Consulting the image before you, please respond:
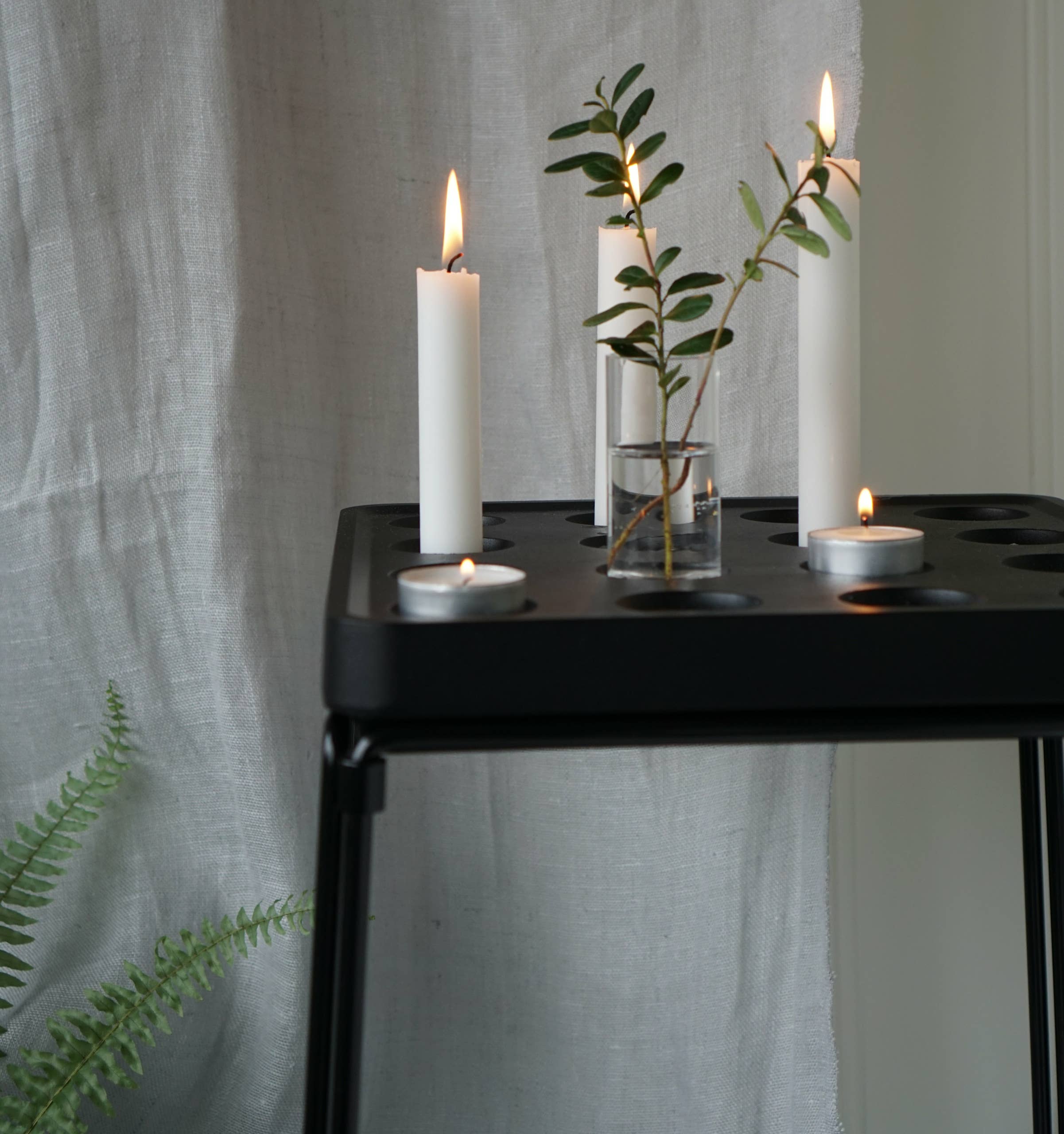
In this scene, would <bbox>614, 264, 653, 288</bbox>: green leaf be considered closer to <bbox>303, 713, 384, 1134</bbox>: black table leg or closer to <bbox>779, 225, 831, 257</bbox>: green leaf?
<bbox>779, 225, 831, 257</bbox>: green leaf

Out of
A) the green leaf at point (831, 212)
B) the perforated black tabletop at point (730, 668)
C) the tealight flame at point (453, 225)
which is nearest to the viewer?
the perforated black tabletop at point (730, 668)

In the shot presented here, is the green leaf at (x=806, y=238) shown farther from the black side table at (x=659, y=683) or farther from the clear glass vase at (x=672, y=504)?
the black side table at (x=659, y=683)

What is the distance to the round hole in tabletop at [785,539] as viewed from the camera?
753mm

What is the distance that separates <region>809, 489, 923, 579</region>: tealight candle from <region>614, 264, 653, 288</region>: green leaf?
0.51 feet

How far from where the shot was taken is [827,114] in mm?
708

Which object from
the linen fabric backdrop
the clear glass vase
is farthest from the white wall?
the clear glass vase

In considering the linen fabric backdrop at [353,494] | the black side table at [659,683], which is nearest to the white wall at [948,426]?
the linen fabric backdrop at [353,494]

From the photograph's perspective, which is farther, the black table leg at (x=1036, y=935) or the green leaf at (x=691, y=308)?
the black table leg at (x=1036, y=935)

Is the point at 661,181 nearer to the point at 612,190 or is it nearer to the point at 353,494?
the point at 612,190

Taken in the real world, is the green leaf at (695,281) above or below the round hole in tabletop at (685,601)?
above

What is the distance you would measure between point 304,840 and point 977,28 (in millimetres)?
890

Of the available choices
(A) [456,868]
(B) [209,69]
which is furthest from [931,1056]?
(B) [209,69]

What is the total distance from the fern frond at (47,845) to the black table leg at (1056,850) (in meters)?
0.68

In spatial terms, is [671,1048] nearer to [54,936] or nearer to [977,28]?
[54,936]
